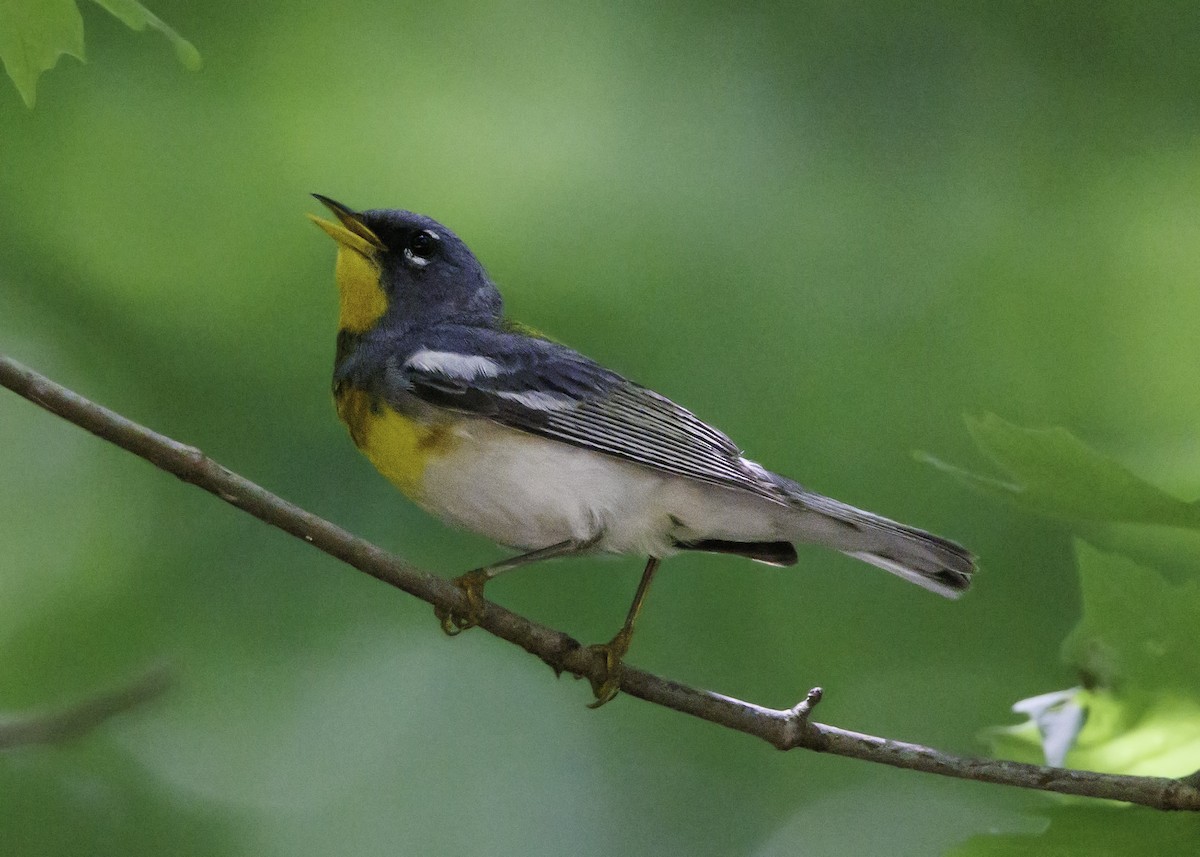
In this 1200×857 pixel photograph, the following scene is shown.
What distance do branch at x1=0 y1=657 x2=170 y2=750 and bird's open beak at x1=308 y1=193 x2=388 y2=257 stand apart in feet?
3.40

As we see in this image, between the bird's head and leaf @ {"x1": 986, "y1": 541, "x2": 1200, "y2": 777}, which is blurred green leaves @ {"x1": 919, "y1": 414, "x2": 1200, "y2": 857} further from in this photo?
the bird's head

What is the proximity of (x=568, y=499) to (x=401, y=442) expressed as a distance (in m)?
0.38

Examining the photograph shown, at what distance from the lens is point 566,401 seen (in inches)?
103

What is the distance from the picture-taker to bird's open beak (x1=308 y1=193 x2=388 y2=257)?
8.60ft

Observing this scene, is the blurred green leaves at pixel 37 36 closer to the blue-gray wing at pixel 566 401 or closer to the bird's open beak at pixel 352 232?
the bird's open beak at pixel 352 232

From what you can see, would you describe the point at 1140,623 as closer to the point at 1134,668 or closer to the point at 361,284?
the point at 1134,668

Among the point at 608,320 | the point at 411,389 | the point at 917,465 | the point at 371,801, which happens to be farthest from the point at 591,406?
the point at 371,801

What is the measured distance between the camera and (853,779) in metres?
5.66

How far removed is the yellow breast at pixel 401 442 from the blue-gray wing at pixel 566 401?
73 mm

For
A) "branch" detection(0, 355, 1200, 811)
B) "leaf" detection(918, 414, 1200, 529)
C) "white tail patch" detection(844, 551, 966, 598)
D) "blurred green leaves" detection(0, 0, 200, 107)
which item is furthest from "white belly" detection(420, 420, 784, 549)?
"blurred green leaves" detection(0, 0, 200, 107)

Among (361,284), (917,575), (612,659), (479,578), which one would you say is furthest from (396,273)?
(917,575)

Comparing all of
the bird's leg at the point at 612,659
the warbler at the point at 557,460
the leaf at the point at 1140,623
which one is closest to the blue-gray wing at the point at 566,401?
the warbler at the point at 557,460

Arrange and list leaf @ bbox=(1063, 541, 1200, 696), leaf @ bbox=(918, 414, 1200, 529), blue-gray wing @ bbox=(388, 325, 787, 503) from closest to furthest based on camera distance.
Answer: leaf @ bbox=(918, 414, 1200, 529)
leaf @ bbox=(1063, 541, 1200, 696)
blue-gray wing @ bbox=(388, 325, 787, 503)

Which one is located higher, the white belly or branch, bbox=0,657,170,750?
the white belly
